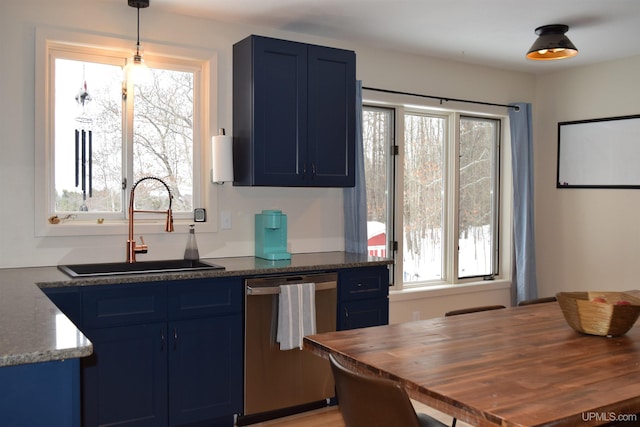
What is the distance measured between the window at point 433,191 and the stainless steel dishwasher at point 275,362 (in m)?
1.18

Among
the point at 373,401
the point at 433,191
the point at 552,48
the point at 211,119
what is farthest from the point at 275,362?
the point at 552,48

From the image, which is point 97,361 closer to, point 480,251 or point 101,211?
point 101,211

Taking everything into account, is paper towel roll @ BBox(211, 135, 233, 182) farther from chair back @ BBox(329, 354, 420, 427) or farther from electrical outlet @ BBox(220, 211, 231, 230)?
chair back @ BBox(329, 354, 420, 427)

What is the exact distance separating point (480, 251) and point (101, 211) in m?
3.23

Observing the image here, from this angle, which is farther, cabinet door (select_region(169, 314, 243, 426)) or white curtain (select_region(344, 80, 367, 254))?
white curtain (select_region(344, 80, 367, 254))

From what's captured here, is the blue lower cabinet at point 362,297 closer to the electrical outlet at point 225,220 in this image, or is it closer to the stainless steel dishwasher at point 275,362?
the stainless steel dishwasher at point 275,362

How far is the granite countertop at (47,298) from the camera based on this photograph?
1551 mm

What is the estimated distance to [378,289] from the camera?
376cm

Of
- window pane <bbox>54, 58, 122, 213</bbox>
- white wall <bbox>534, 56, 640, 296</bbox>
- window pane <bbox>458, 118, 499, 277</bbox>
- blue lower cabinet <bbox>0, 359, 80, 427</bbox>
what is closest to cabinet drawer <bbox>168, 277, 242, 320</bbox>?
window pane <bbox>54, 58, 122, 213</bbox>

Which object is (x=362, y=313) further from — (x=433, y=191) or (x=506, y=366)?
(x=506, y=366)

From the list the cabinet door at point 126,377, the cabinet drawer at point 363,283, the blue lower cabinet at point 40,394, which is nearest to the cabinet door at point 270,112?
the cabinet drawer at point 363,283

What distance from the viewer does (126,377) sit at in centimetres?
292

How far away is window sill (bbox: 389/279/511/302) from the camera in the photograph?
461 cm

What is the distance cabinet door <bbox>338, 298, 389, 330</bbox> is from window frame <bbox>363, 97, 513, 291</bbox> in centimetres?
88
